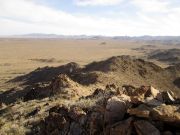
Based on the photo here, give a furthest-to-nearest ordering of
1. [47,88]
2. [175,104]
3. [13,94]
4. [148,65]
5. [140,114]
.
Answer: [148,65] → [13,94] → [47,88] → [175,104] → [140,114]

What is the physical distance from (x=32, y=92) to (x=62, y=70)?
57.2 ft

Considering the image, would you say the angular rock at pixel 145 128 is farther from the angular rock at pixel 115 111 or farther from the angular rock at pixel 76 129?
the angular rock at pixel 76 129

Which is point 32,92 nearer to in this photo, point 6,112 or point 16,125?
point 6,112

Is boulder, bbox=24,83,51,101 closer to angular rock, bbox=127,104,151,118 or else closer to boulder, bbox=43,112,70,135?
boulder, bbox=43,112,70,135

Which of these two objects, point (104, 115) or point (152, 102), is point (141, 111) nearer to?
point (152, 102)

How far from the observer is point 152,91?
10.8 metres

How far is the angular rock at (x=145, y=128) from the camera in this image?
866cm

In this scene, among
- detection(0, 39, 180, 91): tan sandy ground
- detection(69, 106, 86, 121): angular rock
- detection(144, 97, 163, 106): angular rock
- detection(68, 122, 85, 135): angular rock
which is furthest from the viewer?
detection(0, 39, 180, 91): tan sandy ground

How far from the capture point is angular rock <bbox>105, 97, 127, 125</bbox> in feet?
31.7

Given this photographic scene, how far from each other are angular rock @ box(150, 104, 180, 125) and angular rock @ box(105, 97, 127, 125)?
94 centimetres

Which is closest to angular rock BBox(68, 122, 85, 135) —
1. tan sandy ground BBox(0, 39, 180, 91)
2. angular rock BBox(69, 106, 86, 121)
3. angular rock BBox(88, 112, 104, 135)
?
angular rock BBox(69, 106, 86, 121)

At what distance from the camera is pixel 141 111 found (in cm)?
894

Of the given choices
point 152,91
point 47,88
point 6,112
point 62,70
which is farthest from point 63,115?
point 62,70

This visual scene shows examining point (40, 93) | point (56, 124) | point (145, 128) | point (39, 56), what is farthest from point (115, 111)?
point (39, 56)
